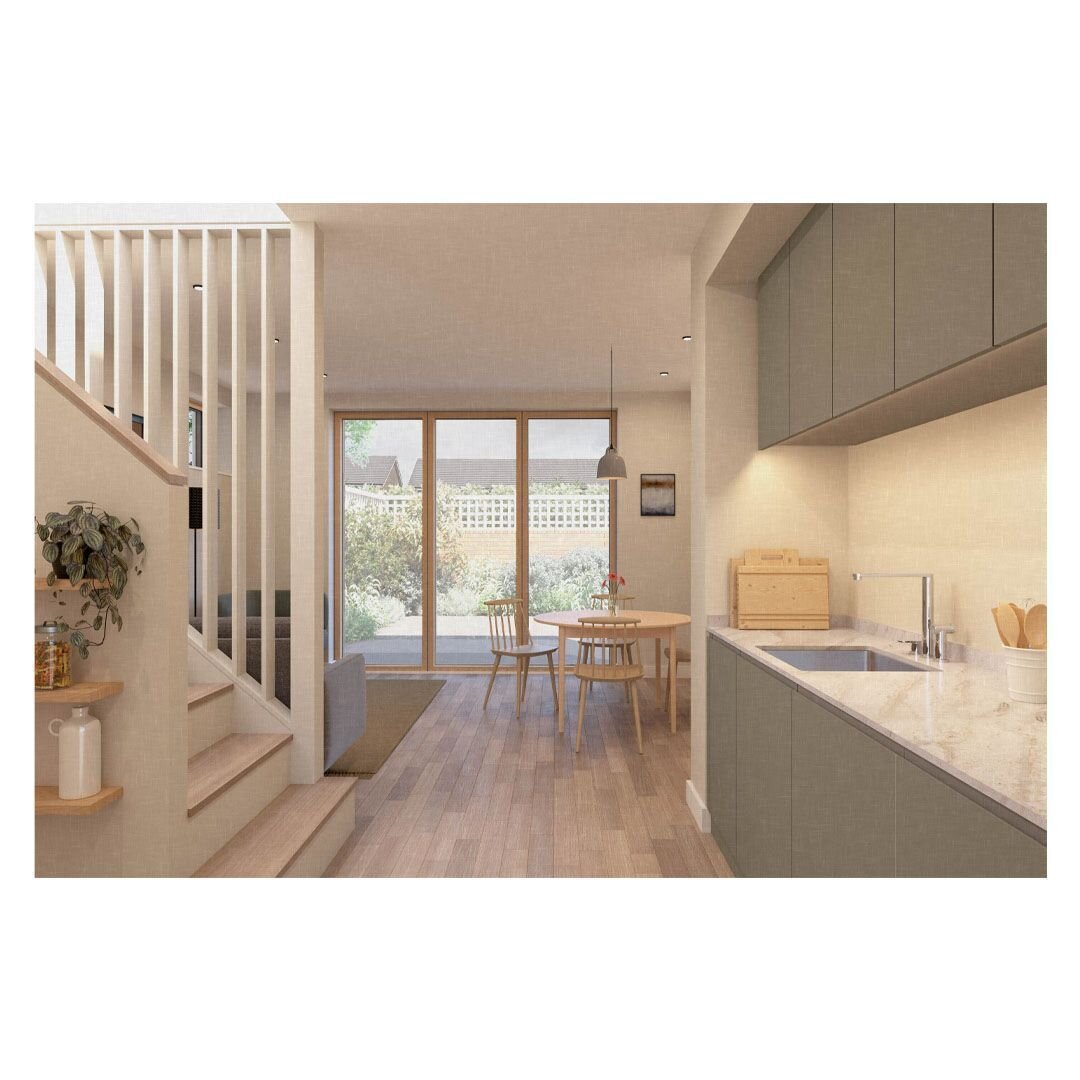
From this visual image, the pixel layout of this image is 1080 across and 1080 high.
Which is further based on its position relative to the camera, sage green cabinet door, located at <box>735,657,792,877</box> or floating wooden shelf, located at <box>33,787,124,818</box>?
sage green cabinet door, located at <box>735,657,792,877</box>

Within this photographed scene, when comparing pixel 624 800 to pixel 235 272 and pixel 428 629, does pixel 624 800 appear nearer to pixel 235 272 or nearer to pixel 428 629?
pixel 235 272

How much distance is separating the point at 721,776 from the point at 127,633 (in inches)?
84.4

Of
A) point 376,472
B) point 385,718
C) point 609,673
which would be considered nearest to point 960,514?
point 609,673

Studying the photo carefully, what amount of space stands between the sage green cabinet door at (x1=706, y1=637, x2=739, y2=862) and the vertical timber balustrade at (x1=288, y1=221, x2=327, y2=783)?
1707mm

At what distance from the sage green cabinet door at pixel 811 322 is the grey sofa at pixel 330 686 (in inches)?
92.1

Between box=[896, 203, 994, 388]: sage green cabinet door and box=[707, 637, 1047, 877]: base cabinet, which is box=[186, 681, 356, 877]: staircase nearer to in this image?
box=[707, 637, 1047, 877]: base cabinet

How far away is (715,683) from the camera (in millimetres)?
2955

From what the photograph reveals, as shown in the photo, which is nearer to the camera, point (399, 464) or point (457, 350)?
point (457, 350)

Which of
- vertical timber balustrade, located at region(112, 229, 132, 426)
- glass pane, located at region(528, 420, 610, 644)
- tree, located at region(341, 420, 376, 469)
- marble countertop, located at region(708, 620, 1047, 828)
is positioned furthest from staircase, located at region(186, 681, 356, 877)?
tree, located at region(341, 420, 376, 469)

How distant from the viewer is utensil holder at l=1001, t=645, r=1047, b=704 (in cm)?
157

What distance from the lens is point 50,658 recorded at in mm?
1955

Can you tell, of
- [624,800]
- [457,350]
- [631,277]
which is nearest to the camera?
[624,800]

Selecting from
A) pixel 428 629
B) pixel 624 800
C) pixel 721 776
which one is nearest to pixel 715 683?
pixel 721 776

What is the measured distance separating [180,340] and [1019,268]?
A: 10.2ft
